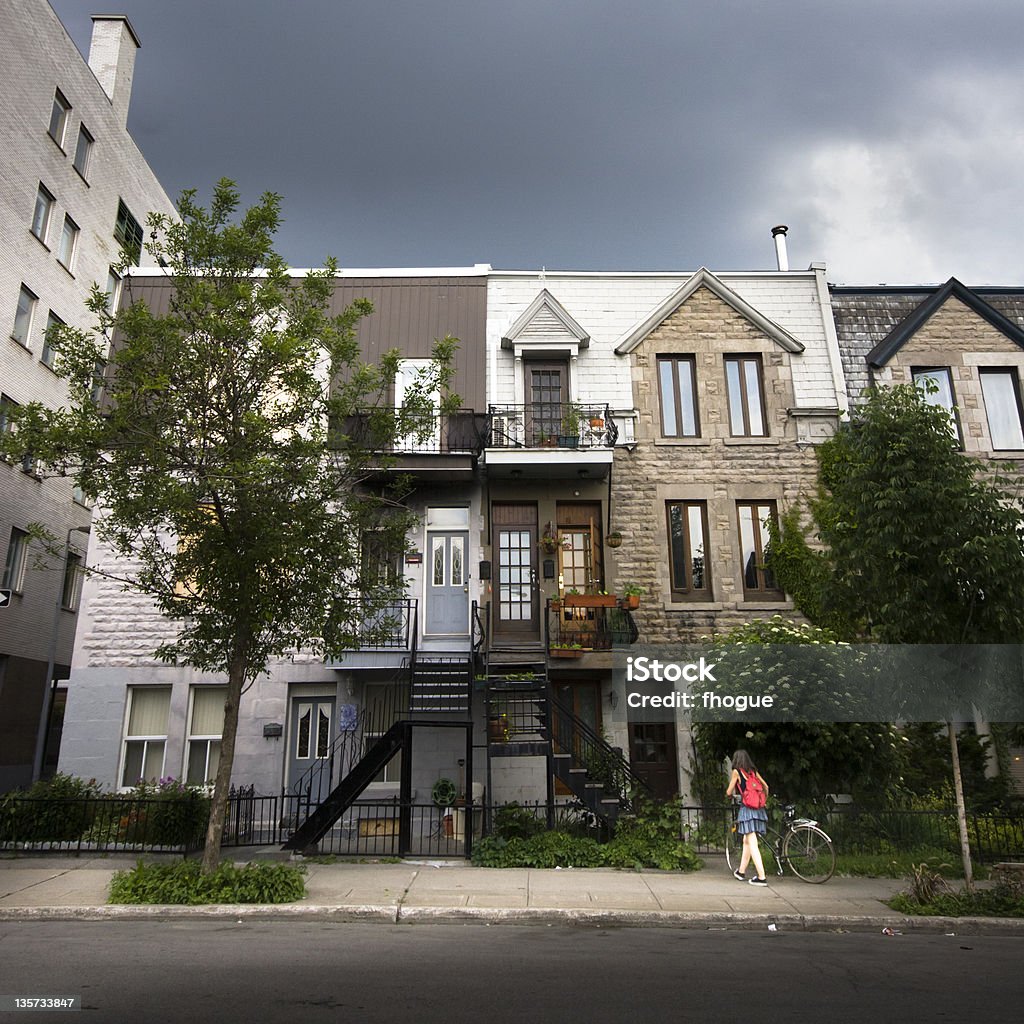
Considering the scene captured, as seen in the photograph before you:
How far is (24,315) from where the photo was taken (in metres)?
21.4

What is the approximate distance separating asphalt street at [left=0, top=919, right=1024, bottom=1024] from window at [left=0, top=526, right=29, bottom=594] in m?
13.9

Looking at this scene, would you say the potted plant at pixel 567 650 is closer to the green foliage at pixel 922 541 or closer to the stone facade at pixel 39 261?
the green foliage at pixel 922 541

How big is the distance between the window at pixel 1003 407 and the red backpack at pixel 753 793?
10.5 meters

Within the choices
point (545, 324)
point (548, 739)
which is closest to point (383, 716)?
point (548, 739)

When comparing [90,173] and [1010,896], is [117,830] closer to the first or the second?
[1010,896]

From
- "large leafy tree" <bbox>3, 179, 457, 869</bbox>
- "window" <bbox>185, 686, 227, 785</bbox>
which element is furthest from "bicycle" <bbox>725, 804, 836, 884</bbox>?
"window" <bbox>185, 686, 227, 785</bbox>

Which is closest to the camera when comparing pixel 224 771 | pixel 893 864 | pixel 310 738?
pixel 224 771

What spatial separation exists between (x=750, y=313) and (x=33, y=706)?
68.0 ft

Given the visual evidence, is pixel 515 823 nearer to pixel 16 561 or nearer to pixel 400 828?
pixel 400 828

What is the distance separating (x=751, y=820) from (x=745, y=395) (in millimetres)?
9708

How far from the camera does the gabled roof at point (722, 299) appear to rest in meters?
17.8

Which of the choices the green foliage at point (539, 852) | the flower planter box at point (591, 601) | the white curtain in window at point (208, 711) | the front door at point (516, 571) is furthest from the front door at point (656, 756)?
the white curtain in window at point (208, 711)

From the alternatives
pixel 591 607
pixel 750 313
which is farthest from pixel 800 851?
pixel 750 313

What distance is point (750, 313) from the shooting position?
1802 cm
